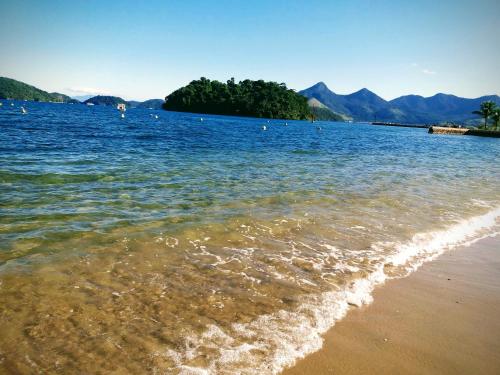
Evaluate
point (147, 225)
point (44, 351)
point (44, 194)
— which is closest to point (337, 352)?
point (44, 351)

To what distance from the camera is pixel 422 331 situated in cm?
444

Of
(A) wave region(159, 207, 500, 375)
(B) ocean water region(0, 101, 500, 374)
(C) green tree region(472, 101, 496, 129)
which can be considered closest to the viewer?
(A) wave region(159, 207, 500, 375)

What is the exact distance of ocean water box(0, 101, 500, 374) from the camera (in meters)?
3.90

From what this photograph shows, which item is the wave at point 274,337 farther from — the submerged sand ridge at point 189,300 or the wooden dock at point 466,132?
the wooden dock at point 466,132

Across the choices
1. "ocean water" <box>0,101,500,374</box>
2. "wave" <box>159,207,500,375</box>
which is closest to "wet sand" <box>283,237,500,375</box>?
"wave" <box>159,207,500,375</box>

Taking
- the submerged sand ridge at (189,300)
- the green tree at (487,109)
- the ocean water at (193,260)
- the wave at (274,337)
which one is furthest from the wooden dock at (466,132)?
the wave at (274,337)

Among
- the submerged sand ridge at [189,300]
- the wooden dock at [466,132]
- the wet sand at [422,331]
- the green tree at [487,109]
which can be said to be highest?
the green tree at [487,109]

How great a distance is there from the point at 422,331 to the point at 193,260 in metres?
4.17

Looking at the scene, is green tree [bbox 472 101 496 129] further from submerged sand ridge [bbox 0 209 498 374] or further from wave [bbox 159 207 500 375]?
wave [bbox 159 207 500 375]

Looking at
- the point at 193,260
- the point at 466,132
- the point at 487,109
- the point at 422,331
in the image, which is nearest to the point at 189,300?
→ the point at 193,260

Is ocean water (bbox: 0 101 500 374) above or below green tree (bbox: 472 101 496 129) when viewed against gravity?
below

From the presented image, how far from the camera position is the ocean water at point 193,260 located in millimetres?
3900

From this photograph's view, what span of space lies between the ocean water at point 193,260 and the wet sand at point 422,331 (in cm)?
28

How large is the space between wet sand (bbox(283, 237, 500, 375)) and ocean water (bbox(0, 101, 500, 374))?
0.91 feet
